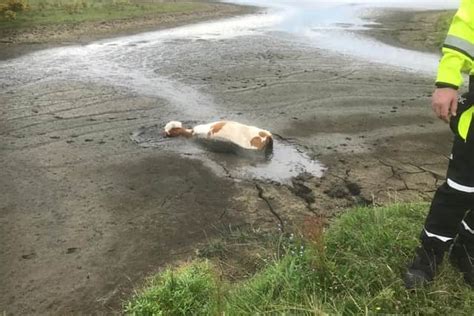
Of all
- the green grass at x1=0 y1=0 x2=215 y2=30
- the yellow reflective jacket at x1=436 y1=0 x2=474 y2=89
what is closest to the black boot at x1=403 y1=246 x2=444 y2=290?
the yellow reflective jacket at x1=436 y1=0 x2=474 y2=89

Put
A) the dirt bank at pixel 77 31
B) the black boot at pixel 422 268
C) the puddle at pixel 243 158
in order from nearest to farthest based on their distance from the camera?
the black boot at pixel 422 268 → the puddle at pixel 243 158 → the dirt bank at pixel 77 31

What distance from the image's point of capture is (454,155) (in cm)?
287

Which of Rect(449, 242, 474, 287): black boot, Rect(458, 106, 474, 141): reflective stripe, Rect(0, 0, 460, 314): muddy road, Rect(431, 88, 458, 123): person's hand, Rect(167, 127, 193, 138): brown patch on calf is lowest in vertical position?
Rect(0, 0, 460, 314): muddy road

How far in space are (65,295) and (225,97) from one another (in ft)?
18.3

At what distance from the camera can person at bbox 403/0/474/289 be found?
267 cm

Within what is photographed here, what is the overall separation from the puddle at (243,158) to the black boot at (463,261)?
2306mm

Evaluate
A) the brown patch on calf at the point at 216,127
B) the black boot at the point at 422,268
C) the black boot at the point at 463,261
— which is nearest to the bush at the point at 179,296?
the black boot at the point at 422,268

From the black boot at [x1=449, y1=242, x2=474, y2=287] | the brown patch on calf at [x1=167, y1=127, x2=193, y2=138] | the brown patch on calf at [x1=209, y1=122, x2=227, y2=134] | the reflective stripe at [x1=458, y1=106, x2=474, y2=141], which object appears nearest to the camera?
the reflective stripe at [x1=458, y1=106, x2=474, y2=141]

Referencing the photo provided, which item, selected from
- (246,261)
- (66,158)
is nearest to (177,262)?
(246,261)

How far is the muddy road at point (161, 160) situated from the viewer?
3965 mm

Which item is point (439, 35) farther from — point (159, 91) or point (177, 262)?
point (177, 262)

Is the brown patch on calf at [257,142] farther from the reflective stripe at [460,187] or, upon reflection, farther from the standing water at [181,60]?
the reflective stripe at [460,187]

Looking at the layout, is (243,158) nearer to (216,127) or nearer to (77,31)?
(216,127)

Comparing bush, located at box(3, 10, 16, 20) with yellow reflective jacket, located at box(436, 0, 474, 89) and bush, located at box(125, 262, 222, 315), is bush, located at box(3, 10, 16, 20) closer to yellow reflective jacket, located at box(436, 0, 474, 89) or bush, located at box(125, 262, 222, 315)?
bush, located at box(125, 262, 222, 315)
